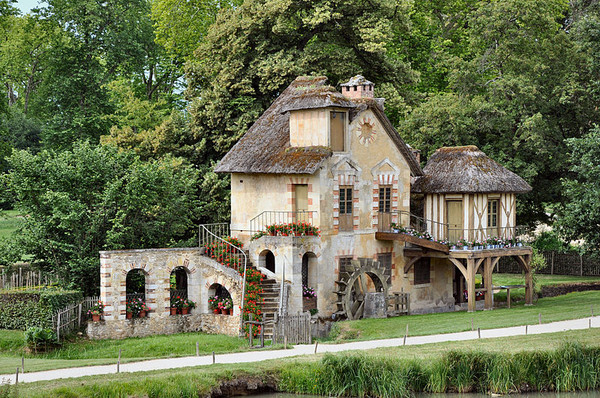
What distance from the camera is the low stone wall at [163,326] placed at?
35469 millimetres

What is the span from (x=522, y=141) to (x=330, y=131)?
46.6ft

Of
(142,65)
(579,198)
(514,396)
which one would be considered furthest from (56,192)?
(142,65)

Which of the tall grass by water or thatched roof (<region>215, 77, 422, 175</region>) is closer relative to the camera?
the tall grass by water

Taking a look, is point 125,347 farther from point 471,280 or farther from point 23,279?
point 471,280

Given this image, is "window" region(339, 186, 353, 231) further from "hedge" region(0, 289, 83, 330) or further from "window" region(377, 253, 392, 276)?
"hedge" region(0, 289, 83, 330)

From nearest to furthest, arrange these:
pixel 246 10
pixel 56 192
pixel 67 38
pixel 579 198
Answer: pixel 56 192
pixel 579 198
pixel 246 10
pixel 67 38

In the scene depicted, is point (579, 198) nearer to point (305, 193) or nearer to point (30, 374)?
point (305, 193)

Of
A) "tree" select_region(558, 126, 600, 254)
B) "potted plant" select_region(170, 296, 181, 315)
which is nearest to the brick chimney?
"tree" select_region(558, 126, 600, 254)

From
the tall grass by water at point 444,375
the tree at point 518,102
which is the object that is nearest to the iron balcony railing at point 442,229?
the tree at point 518,102

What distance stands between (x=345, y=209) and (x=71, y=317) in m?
12.0

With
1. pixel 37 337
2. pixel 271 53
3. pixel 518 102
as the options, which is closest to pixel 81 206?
pixel 37 337

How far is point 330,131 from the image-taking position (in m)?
38.5

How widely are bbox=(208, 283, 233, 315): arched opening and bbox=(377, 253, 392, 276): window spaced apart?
273 inches

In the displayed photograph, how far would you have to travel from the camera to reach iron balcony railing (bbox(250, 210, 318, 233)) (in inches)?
1505
